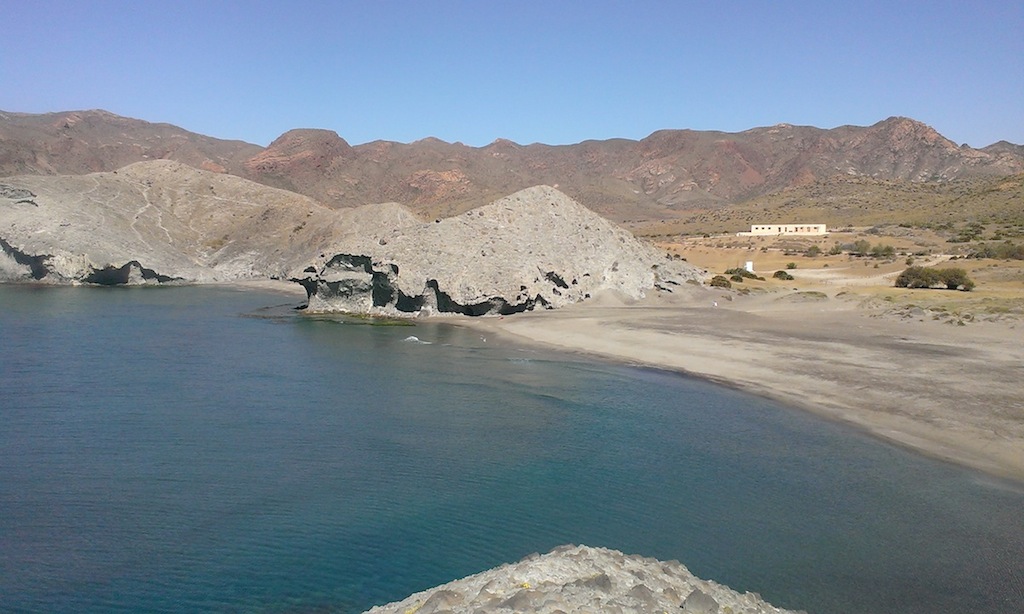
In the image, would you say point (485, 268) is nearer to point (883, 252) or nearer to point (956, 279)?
point (956, 279)

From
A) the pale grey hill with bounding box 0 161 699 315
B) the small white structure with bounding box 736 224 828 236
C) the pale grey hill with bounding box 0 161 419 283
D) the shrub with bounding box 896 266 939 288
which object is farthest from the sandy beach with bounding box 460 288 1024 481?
the small white structure with bounding box 736 224 828 236

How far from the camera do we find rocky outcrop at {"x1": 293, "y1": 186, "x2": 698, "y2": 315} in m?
37.1

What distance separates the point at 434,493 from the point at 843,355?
16908 mm

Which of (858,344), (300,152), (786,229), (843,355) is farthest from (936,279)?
(300,152)

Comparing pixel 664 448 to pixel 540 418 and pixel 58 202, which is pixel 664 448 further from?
pixel 58 202

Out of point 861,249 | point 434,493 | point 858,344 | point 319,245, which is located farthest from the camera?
point 319,245

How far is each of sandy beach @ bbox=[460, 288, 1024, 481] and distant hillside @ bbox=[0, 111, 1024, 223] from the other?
83.0 m

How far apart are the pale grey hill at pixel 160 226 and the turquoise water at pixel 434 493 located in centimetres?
3867

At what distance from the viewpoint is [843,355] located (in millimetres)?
23672

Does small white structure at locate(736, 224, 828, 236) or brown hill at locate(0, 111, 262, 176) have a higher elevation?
brown hill at locate(0, 111, 262, 176)

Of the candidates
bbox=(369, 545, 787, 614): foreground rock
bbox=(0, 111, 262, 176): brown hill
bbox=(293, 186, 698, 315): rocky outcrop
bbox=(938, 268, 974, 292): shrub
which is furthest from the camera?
bbox=(0, 111, 262, 176): brown hill

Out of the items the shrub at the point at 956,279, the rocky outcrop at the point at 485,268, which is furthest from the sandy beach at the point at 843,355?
the shrub at the point at 956,279

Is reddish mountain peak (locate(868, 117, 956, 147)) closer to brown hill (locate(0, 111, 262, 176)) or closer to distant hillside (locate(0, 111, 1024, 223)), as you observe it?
distant hillside (locate(0, 111, 1024, 223))

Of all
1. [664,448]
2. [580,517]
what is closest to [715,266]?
[664,448]
